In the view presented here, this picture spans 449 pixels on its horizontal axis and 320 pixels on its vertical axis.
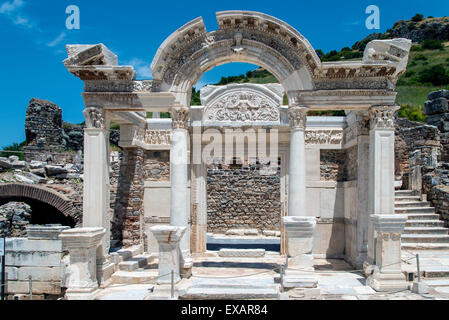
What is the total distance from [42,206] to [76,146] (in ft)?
30.8

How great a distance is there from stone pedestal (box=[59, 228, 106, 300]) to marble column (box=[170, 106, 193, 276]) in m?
1.85

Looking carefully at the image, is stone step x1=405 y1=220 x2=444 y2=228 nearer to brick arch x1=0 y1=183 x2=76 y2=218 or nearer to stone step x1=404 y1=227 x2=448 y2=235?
stone step x1=404 y1=227 x2=448 y2=235

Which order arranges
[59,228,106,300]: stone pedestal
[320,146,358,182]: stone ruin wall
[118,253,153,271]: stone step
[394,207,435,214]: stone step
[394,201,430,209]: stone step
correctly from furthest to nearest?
[394,201,430,209]: stone step, [394,207,435,214]: stone step, [320,146,358,182]: stone ruin wall, [118,253,153,271]: stone step, [59,228,106,300]: stone pedestal

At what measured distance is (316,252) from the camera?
1131 centimetres

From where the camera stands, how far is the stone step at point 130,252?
9.98m

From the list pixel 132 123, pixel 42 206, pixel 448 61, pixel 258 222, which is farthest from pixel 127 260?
pixel 448 61

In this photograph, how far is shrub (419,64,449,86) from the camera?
1499 inches

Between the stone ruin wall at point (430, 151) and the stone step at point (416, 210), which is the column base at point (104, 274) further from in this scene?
the stone ruin wall at point (430, 151)

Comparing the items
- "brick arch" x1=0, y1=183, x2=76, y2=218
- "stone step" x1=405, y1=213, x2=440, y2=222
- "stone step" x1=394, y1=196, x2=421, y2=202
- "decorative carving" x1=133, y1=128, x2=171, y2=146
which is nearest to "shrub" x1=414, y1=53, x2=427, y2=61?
"stone step" x1=394, y1=196, x2=421, y2=202

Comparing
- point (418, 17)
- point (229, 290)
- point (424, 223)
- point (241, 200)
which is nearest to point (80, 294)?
point (229, 290)

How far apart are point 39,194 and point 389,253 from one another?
10.2 meters


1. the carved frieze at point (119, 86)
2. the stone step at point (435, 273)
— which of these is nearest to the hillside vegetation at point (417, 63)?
the stone step at point (435, 273)

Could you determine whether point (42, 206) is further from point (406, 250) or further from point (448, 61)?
point (448, 61)

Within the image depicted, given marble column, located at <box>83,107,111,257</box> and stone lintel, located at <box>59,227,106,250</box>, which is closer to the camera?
stone lintel, located at <box>59,227,106,250</box>
